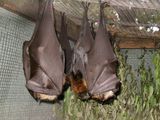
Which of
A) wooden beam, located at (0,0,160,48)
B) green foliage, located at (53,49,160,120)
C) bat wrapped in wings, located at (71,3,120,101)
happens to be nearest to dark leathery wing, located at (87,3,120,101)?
bat wrapped in wings, located at (71,3,120,101)

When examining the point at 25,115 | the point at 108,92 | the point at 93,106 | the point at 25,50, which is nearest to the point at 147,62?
the point at 93,106

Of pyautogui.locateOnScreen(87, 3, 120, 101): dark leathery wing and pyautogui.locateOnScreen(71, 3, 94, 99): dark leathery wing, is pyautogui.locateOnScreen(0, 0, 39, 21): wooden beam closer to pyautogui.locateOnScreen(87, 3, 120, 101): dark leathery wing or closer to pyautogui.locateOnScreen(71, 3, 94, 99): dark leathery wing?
pyautogui.locateOnScreen(71, 3, 94, 99): dark leathery wing

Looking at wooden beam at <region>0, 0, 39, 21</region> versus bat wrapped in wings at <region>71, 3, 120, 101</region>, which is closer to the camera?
wooden beam at <region>0, 0, 39, 21</region>

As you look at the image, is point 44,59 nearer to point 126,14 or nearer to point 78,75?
point 78,75

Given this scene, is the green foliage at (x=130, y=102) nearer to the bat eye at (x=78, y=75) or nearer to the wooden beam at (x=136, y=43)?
the wooden beam at (x=136, y=43)

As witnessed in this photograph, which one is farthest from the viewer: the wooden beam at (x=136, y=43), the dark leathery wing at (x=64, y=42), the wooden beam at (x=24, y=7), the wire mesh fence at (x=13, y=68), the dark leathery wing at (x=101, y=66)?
the wooden beam at (x=136, y=43)


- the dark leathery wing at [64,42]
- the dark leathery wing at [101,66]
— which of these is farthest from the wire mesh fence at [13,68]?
the dark leathery wing at [101,66]
